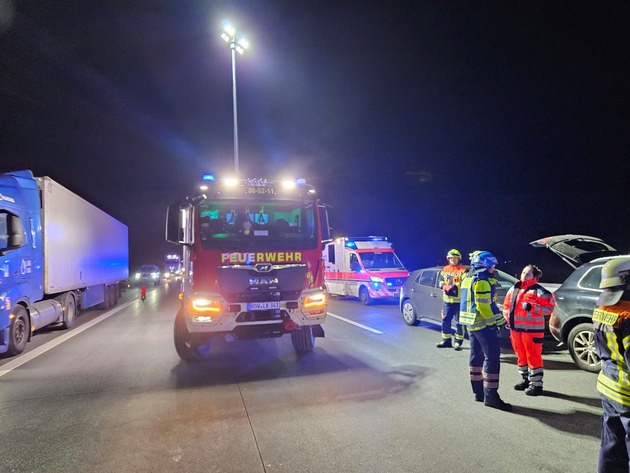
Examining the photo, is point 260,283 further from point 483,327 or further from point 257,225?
point 483,327

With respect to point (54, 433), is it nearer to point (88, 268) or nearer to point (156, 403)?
point (156, 403)

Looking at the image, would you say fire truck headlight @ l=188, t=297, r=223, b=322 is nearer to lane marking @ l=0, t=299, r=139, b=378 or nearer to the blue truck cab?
lane marking @ l=0, t=299, r=139, b=378

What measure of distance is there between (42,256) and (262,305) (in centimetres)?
624

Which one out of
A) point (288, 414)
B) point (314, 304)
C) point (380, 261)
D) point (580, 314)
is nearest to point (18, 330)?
point (314, 304)

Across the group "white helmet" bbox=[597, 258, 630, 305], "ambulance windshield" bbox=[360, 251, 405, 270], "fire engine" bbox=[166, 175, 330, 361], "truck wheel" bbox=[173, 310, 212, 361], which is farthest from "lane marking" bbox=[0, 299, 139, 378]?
"ambulance windshield" bbox=[360, 251, 405, 270]

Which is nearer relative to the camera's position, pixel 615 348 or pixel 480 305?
pixel 615 348

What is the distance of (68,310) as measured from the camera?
11273 mm

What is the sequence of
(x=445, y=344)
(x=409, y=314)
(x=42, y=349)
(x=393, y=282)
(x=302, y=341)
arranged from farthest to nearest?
(x=393, y=282) → (x=409, y=314) → (x=42, y=349) → (x=445, y=344) → (x=302, y=341)

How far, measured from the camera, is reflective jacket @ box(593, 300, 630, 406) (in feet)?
8.44

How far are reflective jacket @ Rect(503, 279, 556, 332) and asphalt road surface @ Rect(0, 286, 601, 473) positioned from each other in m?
0.84

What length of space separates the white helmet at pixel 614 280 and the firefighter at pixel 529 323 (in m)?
2.44

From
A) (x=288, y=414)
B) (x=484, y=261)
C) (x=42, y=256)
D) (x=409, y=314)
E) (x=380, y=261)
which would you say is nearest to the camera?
(x=288, y=414)

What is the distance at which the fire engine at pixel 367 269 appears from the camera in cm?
1477

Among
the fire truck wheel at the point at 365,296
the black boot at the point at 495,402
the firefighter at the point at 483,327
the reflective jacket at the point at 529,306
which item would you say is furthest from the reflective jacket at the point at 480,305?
the fire truck wheel at the point at 365,296
